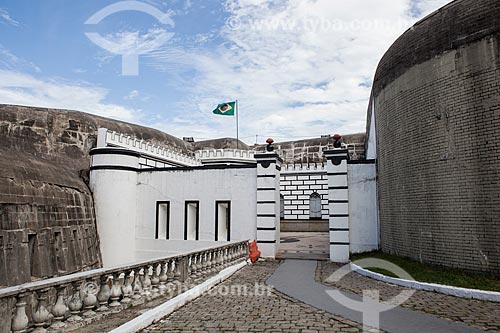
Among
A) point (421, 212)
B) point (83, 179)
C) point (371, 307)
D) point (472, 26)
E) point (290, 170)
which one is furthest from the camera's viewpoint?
point (290, 170)

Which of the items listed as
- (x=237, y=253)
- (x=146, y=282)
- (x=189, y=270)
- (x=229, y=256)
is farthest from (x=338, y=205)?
(x=146, y=282)

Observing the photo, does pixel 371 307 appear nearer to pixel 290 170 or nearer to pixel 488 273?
pixel 488 273

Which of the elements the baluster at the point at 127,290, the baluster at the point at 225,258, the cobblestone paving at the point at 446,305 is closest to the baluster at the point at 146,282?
the baluster at the point at 127,290

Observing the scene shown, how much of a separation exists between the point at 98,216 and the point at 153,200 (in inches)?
90.9

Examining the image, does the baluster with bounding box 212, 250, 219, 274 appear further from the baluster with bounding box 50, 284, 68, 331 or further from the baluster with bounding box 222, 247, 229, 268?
the baluster with bounding box 50, 284, 68, 331

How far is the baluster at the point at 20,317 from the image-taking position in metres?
A: 4.63

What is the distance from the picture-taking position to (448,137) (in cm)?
988

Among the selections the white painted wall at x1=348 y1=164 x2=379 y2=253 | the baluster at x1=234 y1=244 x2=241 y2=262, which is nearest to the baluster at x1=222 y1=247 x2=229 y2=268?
the baluster at x1=234 y1=244 x2=241 y2=262

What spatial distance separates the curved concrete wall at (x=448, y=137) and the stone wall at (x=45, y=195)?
1046 centimetres

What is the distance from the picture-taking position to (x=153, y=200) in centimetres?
1659

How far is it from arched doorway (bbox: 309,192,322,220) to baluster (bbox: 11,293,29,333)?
82.6 ft

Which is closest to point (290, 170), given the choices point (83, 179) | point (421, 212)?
point (83, 179)

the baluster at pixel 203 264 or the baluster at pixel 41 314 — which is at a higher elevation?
the baluster at pixel 41 314

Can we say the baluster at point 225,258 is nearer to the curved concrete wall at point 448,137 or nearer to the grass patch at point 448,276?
the grass patch at point 448,276
